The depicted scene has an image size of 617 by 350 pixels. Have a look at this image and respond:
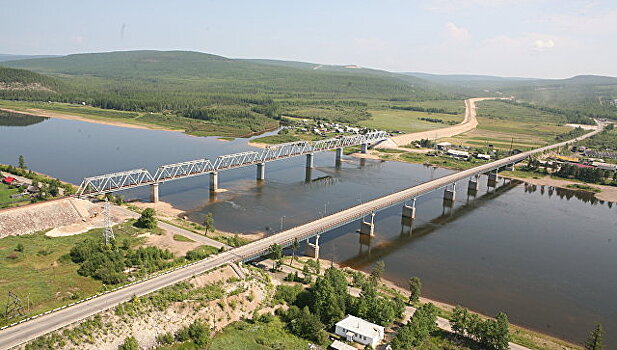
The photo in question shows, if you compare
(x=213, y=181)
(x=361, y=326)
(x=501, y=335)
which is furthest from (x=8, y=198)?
(x=501, y=335)

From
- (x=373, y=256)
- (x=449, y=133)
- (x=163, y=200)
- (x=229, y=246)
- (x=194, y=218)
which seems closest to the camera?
(x=229, y=246)

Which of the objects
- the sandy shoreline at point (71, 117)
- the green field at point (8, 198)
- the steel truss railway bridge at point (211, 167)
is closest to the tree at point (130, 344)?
the steel truss railway bridge at point (211, 167)

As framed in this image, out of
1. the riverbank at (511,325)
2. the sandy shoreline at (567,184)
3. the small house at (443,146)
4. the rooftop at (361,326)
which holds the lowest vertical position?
the riverbank at (511,325)

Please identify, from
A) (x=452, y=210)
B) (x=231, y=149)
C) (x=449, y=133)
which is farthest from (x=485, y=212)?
(x=449, y=133)

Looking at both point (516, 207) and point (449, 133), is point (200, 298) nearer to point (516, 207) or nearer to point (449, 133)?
point (516, 207)

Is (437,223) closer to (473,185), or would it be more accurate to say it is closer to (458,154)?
(473,185)

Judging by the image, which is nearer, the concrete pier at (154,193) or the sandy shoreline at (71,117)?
the concrete pier at (154,193)

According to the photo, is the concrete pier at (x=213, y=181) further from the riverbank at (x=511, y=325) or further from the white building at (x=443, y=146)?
the white building at (x=443, y=146)
